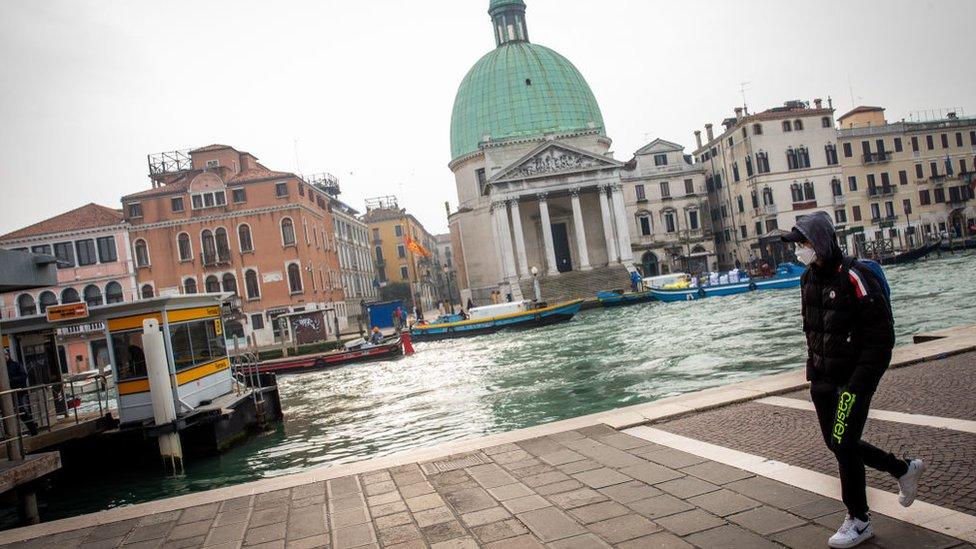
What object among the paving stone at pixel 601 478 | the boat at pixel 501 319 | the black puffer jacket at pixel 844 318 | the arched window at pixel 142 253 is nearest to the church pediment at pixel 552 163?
the boat at pixel 501 319

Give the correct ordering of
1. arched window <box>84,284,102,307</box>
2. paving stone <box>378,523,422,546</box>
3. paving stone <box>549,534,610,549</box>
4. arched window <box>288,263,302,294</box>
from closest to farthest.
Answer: paving stone <box>549,534,610,549</box> < paving stone <box>378,523,422,546</box> < arched window <box>84,284,102,307</box> < arched window <box>288,263,302,294</box>

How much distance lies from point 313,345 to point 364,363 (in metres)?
7.28

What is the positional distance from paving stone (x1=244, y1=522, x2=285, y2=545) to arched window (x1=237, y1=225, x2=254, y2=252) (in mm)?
39715

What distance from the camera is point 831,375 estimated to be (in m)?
3.71

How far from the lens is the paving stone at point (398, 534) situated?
457 cm

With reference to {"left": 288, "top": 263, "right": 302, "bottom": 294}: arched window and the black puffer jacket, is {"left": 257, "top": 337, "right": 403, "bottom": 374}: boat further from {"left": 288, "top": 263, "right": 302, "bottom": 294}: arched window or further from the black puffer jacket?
the black puffer jacket

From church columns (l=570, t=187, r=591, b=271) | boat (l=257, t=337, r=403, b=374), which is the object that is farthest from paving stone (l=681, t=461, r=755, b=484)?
church columns (l=570, t=187, r=591, b=271)

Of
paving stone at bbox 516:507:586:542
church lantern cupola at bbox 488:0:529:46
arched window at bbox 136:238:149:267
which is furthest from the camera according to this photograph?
church lantern cupola at bbox 488:0:529:46

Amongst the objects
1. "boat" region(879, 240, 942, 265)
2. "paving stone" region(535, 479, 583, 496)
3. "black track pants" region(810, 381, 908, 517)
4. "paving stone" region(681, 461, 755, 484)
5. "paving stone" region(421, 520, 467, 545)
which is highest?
"black track pants" region(810, 381, 908, 517)

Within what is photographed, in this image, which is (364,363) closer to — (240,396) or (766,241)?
(240,396)

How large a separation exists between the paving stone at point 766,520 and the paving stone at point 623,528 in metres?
0.54

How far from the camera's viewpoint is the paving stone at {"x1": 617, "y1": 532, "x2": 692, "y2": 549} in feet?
12.7

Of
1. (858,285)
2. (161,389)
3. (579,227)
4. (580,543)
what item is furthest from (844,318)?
(579,227)

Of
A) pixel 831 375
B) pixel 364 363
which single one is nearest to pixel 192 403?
pixel 831 375
